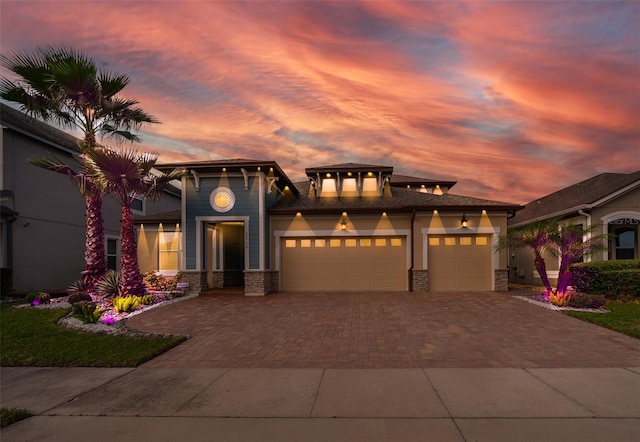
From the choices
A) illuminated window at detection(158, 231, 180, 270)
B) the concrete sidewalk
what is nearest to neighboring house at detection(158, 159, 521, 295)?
illuminated window at detection(158, 231, 180, 270)

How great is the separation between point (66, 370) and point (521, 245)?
568 inches

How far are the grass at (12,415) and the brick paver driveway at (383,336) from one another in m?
2.01

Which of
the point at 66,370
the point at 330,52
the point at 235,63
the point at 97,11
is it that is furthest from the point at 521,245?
the point at 97,11

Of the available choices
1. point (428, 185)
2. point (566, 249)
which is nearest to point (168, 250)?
point (428, 185)

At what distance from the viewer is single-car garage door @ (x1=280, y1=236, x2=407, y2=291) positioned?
16375 mm

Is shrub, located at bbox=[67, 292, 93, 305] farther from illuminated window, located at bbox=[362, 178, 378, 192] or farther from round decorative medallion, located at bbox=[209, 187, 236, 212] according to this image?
illuminated window, located at bbox=[362, 178, 378, 192]

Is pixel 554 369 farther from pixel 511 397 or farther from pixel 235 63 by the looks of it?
pixel 235 63

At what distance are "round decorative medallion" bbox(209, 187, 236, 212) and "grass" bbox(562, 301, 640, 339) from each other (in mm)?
13191

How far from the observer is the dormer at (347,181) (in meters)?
18.3

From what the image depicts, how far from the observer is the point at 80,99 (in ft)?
43.8

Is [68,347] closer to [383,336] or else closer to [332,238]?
[383,336]

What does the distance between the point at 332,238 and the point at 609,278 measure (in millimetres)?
11039

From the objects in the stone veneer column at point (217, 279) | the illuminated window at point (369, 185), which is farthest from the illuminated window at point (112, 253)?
the illuminated window at point (369, 185)

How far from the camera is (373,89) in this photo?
14516mm
